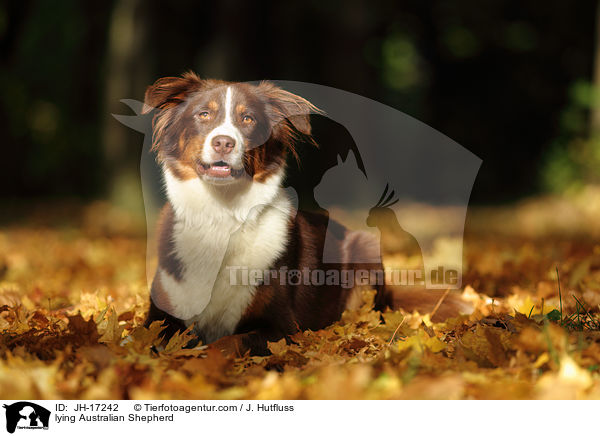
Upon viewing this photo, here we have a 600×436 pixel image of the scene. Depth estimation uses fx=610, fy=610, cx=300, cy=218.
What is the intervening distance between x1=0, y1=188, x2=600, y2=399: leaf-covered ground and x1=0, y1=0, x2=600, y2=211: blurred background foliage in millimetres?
12693

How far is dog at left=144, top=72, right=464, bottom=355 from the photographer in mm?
3230

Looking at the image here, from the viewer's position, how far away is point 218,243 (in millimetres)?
3340

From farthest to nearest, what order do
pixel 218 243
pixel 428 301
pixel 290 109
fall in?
pixel 428 301
pixel 290 109
pixel 218 243

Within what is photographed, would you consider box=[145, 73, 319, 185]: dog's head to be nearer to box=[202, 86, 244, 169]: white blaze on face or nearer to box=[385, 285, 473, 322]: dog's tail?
box=[202, 86, 244, 169]: white blaze on face

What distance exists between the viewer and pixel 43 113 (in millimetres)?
20453

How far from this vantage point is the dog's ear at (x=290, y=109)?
3455 mm

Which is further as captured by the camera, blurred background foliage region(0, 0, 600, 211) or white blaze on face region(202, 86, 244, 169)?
blurred background foliage region(0, 0, 600, 211)

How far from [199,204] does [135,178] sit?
29.1 feet

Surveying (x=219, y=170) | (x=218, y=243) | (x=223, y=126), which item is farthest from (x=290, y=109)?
(x=218, y=243)

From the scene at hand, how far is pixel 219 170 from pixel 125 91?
9.43m

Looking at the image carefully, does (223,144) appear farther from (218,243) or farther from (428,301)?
(428,301)
